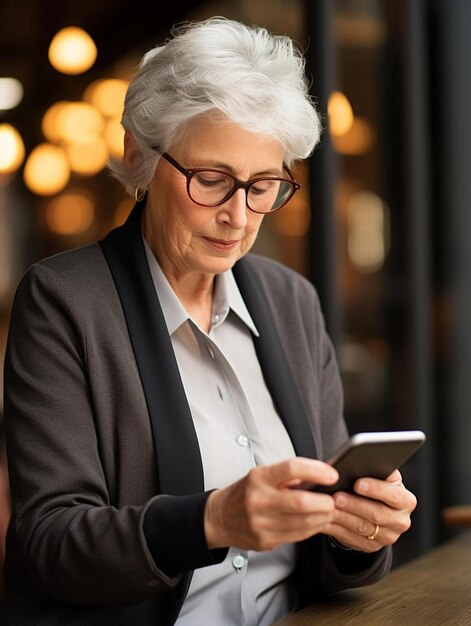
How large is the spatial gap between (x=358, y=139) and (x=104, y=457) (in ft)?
9.53

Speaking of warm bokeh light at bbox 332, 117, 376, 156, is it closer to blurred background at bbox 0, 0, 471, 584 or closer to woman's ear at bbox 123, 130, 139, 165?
blurred background at bbox 0, 0, 471, 584

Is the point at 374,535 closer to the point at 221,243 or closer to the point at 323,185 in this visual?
the point at 221,243

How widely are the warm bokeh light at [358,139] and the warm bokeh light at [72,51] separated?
4.83 ft

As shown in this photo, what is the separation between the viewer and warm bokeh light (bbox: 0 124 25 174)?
5078 millimetres

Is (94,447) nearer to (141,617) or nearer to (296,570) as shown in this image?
(141,617)

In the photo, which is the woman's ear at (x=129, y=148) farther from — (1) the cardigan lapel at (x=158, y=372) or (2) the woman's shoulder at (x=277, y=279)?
(2) the woman's shoulder at (x=277, y=279)

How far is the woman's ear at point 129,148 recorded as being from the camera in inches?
76.2

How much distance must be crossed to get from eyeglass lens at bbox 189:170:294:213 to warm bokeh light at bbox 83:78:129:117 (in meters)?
3.78

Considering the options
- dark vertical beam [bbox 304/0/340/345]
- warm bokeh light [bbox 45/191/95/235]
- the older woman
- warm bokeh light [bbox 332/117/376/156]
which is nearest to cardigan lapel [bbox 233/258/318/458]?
the older woman

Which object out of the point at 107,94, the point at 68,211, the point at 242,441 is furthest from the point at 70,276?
the point at 68,211

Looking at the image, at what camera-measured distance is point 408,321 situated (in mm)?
4422

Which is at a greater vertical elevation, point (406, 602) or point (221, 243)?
point (221, 243)

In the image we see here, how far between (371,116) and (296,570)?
2907 millimetres

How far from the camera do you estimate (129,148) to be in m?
1.95
